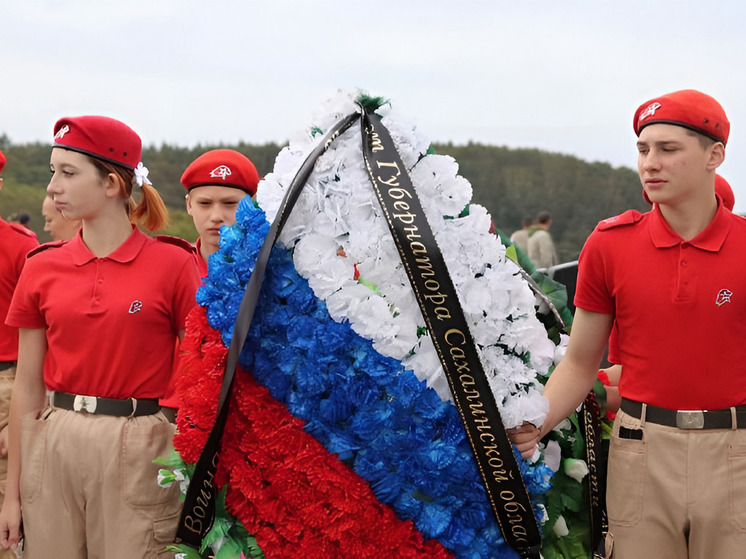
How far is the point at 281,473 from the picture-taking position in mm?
2658

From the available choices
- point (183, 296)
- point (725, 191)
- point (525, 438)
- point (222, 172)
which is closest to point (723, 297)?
point (525, 438)

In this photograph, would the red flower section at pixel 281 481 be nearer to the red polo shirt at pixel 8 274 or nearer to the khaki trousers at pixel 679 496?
the khaki trousers at pixel 679 496

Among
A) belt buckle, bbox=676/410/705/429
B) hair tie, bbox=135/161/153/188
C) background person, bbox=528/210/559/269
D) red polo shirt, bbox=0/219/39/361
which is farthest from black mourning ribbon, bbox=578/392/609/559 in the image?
background person, bbox=528/210/559/269

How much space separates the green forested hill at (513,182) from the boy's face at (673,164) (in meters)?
23.5

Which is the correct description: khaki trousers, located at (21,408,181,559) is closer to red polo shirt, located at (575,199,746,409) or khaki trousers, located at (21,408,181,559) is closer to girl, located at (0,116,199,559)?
girl, located at (0,116,199,559)

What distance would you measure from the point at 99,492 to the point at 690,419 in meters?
2.00

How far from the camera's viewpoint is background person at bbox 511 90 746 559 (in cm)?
302

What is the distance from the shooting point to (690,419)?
3.06 m

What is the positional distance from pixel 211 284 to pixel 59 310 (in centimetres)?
85

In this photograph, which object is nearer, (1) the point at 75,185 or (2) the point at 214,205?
(1) the point at 75,185

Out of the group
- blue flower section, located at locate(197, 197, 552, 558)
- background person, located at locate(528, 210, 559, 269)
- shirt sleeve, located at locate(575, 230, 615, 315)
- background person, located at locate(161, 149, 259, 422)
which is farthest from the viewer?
background person, located at locate(528, 210, 559, 269)

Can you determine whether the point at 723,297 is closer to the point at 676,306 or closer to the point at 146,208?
the point at 676,306

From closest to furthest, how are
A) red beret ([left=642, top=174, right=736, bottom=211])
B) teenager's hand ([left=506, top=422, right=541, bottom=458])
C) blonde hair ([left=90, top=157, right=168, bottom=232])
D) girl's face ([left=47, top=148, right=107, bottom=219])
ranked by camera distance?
teenager's hand ([left=506, top=422, right=541, bottom=458]) < girl's face ([left=47, top=148, right=107, bottom=219]) < blonde hair ([left=90, top=157, right=168, bottom=232]) < red beret ([left=642, top=174, right=736, bottom=211])

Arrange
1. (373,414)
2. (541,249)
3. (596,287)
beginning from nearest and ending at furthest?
(373,414) < (596,287) < (541,249)
